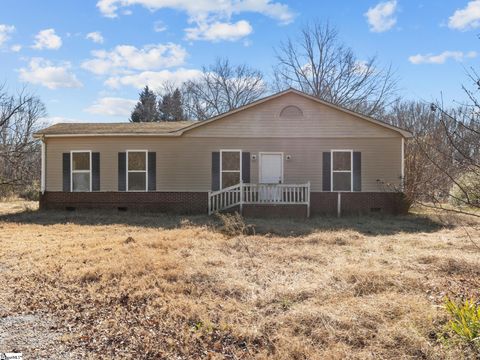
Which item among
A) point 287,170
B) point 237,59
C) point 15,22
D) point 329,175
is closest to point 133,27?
point 15,22

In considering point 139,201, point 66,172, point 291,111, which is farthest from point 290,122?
point 66,172

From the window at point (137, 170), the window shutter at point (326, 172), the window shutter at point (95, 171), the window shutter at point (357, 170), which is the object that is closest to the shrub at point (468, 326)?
the window shutter at point (326, 172)

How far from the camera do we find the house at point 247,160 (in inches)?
527

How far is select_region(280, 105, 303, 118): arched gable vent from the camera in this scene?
1348 cm

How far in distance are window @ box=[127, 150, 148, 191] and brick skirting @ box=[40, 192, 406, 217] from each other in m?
0.31

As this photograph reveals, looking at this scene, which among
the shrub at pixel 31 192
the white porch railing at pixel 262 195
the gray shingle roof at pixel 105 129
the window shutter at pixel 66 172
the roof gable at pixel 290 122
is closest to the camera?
the white porch railing at pixel 262 195

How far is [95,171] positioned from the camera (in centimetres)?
1398

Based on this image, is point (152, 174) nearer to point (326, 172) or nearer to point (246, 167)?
point (246, 167)

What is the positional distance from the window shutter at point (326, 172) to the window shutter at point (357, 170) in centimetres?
88

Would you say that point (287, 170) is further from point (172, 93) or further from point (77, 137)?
point (172, 93)

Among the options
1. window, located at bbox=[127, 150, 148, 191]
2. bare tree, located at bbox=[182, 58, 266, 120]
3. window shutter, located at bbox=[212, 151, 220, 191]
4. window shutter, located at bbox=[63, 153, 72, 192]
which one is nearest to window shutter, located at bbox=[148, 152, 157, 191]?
window, located at bbox=[127, 150, 148, 191]

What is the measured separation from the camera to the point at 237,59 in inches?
1464

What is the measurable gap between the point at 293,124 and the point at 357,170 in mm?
2889

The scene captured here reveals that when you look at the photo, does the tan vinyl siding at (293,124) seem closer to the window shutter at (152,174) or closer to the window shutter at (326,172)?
the window shutter at (326,172)
